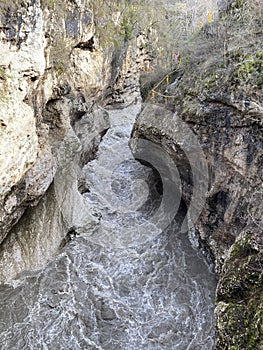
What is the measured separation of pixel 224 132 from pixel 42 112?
541cm

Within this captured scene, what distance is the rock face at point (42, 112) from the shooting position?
285 inches

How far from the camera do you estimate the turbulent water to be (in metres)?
8.52

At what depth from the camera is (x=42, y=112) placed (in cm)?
984

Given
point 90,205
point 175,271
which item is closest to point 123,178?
point 90,205

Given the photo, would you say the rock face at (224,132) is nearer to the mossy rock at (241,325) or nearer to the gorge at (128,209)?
the gorge at (128,209)

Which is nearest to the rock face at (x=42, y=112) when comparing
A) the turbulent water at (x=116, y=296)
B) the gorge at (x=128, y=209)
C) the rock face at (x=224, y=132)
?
the gorge at (x=128, y=209)

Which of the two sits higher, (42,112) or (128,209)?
(128,209)

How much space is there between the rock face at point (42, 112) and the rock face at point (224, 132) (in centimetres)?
341

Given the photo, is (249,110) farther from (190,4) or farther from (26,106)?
(190,4)

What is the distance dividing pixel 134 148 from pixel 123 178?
3.36 metres

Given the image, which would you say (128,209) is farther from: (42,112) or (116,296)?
(42,112)

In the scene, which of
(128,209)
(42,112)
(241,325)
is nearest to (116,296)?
(128,209)

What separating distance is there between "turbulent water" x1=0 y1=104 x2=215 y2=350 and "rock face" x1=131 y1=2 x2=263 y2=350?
1.20 meters

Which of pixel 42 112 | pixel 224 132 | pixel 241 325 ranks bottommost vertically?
pixel 241 325
